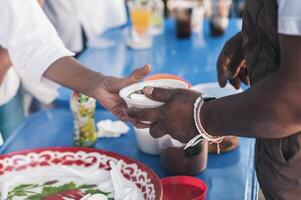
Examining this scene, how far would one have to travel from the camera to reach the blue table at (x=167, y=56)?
6.67 feet

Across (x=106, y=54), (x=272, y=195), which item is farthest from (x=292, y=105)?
(x=106, y=54)

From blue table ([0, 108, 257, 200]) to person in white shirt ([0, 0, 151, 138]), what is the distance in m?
0.15

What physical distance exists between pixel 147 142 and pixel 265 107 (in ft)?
1.82

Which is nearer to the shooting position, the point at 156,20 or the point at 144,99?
the point at 144,99

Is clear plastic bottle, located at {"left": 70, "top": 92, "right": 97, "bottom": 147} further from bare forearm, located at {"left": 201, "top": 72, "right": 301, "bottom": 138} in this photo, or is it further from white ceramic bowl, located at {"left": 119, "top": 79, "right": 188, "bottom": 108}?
bare forearm, located at {"left": 201, "top": 72, "right": 301, "bottom": 138}

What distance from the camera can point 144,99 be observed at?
1.13 meters

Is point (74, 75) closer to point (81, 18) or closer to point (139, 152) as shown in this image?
point (139, 152)

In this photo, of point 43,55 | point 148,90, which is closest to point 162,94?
point 148,90

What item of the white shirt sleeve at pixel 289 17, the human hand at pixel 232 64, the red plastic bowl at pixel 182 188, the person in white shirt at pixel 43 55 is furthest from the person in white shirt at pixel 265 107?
the human hand at pixel 232 64

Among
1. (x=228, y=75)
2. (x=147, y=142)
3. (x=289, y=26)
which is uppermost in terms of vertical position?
(x=289, y=26)

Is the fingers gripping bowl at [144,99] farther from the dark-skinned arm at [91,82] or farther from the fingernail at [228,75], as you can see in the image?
the fingernail at [228,75]

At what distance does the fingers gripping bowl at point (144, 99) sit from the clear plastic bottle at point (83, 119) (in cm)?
14

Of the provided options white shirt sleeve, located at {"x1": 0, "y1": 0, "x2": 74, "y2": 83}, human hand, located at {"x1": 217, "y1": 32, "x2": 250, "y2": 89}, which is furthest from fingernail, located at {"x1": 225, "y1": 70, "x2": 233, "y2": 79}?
white shirt sleeve, located at {"x1": 0, "y1": 0, "x2": 74, "y2": 83}

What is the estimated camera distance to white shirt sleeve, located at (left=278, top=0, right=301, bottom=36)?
31.4 inches
